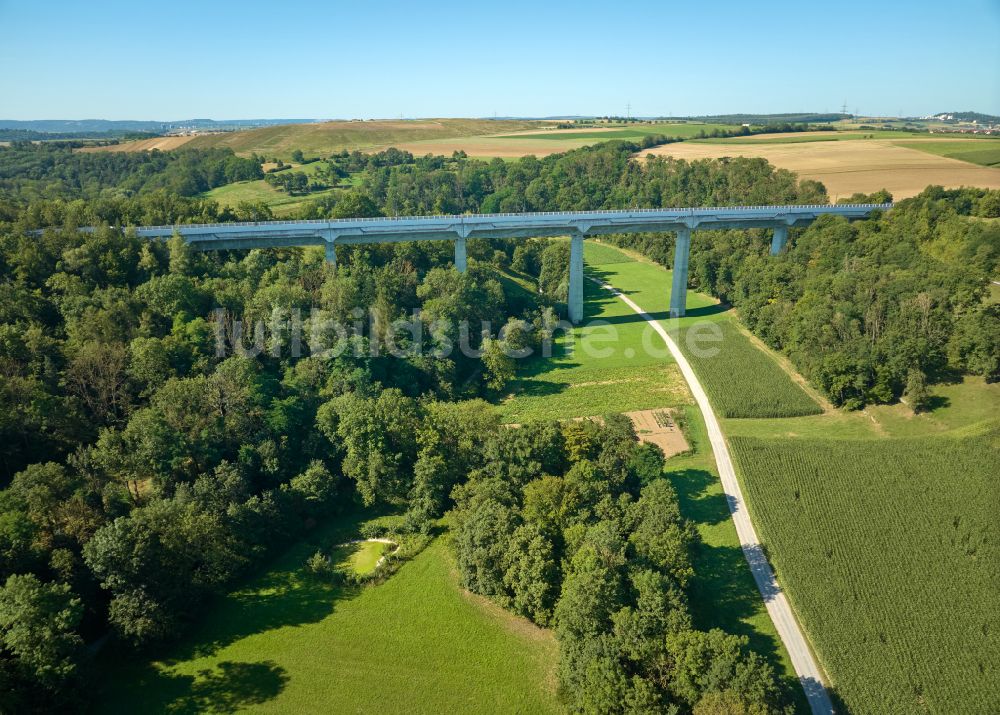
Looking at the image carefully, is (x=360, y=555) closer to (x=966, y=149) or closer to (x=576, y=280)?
(x=576, y=280)

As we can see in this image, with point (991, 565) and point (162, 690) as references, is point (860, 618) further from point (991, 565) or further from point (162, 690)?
point (162, 690)

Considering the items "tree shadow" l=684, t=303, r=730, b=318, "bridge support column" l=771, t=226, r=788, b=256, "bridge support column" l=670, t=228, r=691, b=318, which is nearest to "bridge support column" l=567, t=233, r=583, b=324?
"bridge support column" l=670, t=228, r=691, b=318

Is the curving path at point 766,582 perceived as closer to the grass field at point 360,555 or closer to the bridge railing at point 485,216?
the grass field at point 360,555

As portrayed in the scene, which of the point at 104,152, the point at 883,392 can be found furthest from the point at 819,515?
the point at 104,152

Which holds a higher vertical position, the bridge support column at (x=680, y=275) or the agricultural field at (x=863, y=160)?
the agricultural field at (x=863, y=160)

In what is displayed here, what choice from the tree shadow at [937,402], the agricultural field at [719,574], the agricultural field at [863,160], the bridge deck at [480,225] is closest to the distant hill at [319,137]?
the agricultural field at [863,160]

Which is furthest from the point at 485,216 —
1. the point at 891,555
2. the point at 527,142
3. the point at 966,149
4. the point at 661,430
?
the point at 527,142

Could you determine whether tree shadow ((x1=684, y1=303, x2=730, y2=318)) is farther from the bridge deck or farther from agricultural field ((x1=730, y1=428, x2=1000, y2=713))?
agricultural field ((x1=730, y1=428, x2=1000, y2=713))
